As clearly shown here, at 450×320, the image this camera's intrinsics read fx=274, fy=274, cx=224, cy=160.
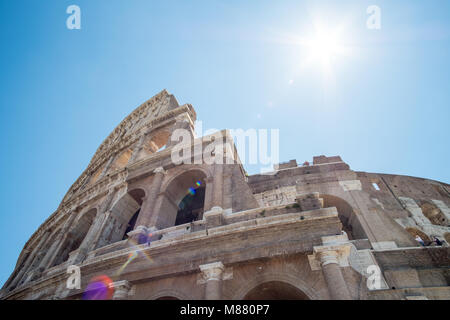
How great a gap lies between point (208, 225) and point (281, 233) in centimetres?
230

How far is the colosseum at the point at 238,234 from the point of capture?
6863mm

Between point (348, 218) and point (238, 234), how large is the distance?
24.0ft

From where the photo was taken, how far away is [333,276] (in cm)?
604

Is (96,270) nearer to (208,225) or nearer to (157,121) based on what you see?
(208,225)

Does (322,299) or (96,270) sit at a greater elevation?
(96,270)

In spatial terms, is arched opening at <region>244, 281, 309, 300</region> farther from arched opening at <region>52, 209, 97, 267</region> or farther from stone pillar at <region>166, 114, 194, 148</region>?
arched opening at <region>52, 209, 97, 267</region>

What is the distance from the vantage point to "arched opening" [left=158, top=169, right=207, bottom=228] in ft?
35.2

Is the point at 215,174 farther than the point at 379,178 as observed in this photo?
No

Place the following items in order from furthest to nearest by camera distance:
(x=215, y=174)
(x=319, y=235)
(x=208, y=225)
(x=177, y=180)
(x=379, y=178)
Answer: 1. (x=379, y=178)
2. (x=177, y=180)
3. (x=215, y=174)
4. (x=208, y=225)
5. (x=319, y=235)

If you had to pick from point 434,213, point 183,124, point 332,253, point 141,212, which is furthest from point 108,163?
point 434,213

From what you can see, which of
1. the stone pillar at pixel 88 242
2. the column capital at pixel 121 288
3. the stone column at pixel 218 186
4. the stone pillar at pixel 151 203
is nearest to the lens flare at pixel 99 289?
the column capital at pixel 121 288

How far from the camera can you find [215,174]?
33.4ft
